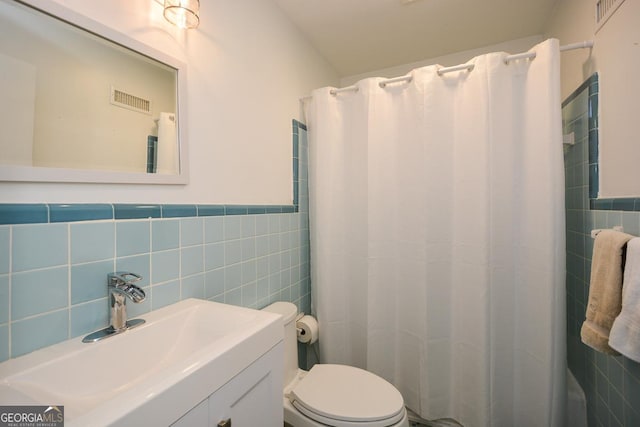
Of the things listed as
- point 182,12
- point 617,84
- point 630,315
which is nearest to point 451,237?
point 630,315

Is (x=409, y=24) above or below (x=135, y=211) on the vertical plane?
above

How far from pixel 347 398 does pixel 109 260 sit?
104 centimetres

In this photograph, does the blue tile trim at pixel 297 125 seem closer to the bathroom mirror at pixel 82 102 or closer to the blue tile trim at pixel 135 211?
the bathroom mirror at pixel 82 102

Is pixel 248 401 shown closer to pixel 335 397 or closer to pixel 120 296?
pixel 120 296

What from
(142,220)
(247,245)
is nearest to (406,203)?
(247,245)

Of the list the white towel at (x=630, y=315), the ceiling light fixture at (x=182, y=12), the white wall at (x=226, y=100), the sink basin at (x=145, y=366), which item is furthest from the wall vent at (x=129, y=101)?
the white towel at (x=630, y=315)

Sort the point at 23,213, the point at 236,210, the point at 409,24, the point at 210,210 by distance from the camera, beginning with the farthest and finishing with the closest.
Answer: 1. the point at 409,24
2. the point at 236,210
3. the point at 210,210
4. the point at 23,213

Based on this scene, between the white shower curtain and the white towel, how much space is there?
435 mm

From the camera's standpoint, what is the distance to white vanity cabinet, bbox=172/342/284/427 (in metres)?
0.58

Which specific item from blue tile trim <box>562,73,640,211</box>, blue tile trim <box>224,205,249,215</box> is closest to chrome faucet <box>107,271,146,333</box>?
blue tile trim <box>224,205,249,215</box>

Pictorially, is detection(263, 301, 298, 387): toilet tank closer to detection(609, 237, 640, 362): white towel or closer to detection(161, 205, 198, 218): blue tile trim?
detection(161, 205, 198, 218): blue tile trim

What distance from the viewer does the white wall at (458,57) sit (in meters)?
1.86

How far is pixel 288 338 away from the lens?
1348 mm

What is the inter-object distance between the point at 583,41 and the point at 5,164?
2117 mm
